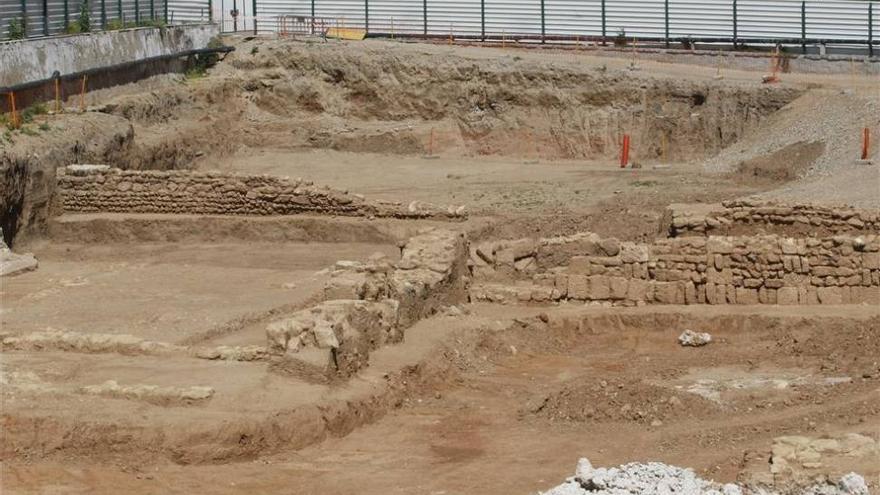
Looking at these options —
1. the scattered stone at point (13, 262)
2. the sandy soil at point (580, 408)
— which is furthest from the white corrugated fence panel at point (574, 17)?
the sandy soil at point (580, 408)

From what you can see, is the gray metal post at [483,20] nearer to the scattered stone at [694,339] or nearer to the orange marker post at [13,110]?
the orange marker post at [13,110]

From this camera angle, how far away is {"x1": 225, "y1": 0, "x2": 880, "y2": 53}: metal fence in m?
47.9

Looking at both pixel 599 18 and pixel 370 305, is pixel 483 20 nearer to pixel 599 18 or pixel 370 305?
pixel 599 18

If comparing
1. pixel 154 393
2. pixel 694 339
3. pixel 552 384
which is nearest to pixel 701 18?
pixel 694 339

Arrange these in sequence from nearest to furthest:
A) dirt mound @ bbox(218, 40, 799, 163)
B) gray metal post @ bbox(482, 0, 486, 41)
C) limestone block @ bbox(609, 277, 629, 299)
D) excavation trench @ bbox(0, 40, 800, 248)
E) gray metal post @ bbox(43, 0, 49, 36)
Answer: limestone block @ bbox(609, 277, 629, 299) → gray metal post @ bbox(43, 0, 49, 36) → excavation trench @ bbox(0, 40, 800, 248) → dirt mound @ bbox(218, 40, 799, 163) → gray metal post @ bbox(482, 0, 486, 41)

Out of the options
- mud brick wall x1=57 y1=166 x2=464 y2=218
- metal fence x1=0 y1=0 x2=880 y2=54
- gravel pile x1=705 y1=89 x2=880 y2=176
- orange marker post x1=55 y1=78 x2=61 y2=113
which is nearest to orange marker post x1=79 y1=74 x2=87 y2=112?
orange marker post x1=55 y1=78 x2=61 y2=113

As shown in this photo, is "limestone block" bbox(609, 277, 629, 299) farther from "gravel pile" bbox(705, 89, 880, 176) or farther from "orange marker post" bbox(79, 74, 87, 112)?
"orange marker post" bbox(79, 74, 87, 112)

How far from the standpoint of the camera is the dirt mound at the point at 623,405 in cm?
1877

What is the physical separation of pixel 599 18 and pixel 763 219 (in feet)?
80.5

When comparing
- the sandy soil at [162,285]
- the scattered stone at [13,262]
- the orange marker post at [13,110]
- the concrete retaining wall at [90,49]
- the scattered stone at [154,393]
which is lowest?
the scattered stone at [154,393]

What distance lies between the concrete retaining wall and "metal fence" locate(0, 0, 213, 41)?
2.30 ft

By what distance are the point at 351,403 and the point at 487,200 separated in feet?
50.0

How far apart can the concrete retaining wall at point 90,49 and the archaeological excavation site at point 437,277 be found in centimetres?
9

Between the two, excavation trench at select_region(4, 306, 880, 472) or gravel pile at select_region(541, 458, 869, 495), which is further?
excavation trench at select_region(4, 306, 880, 472)
